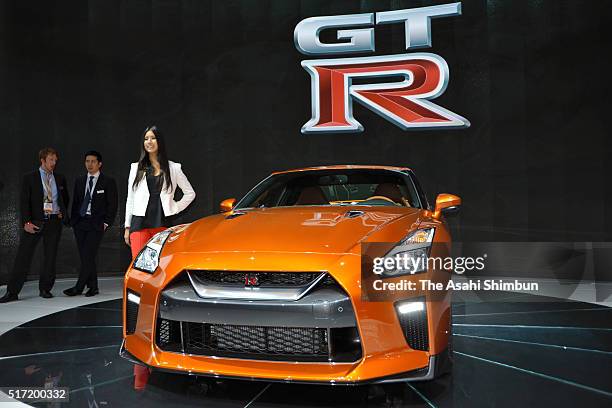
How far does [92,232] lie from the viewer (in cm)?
501

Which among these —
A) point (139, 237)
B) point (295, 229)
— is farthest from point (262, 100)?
point (295, 229)

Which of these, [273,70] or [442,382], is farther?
[273,70]

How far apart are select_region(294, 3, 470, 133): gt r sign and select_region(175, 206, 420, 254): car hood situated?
366 centimetres

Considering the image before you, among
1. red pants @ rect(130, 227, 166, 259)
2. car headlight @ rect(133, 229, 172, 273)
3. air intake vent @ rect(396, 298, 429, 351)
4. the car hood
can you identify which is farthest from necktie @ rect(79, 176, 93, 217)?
air intake vent @ rect(396, 298, 429, 351)

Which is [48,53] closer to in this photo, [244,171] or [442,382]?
[244,171]

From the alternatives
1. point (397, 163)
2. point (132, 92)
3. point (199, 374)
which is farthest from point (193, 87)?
point (199, 374)

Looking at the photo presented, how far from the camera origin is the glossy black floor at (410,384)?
81.4 inches

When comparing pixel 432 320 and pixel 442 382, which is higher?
pixel 432 320

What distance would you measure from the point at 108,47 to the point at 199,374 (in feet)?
19.7

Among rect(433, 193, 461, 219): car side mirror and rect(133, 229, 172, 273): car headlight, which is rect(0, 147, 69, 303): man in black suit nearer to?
rect(133, 229, 172, 273): car headlight

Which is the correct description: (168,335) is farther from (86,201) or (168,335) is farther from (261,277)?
(86,201)

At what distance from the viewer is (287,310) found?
1.78 meters

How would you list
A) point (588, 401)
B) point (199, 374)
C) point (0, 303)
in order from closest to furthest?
1. point (199, 374)
2. point (588, 401)
3. point (0, 303)

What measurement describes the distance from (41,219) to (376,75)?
416 cm
